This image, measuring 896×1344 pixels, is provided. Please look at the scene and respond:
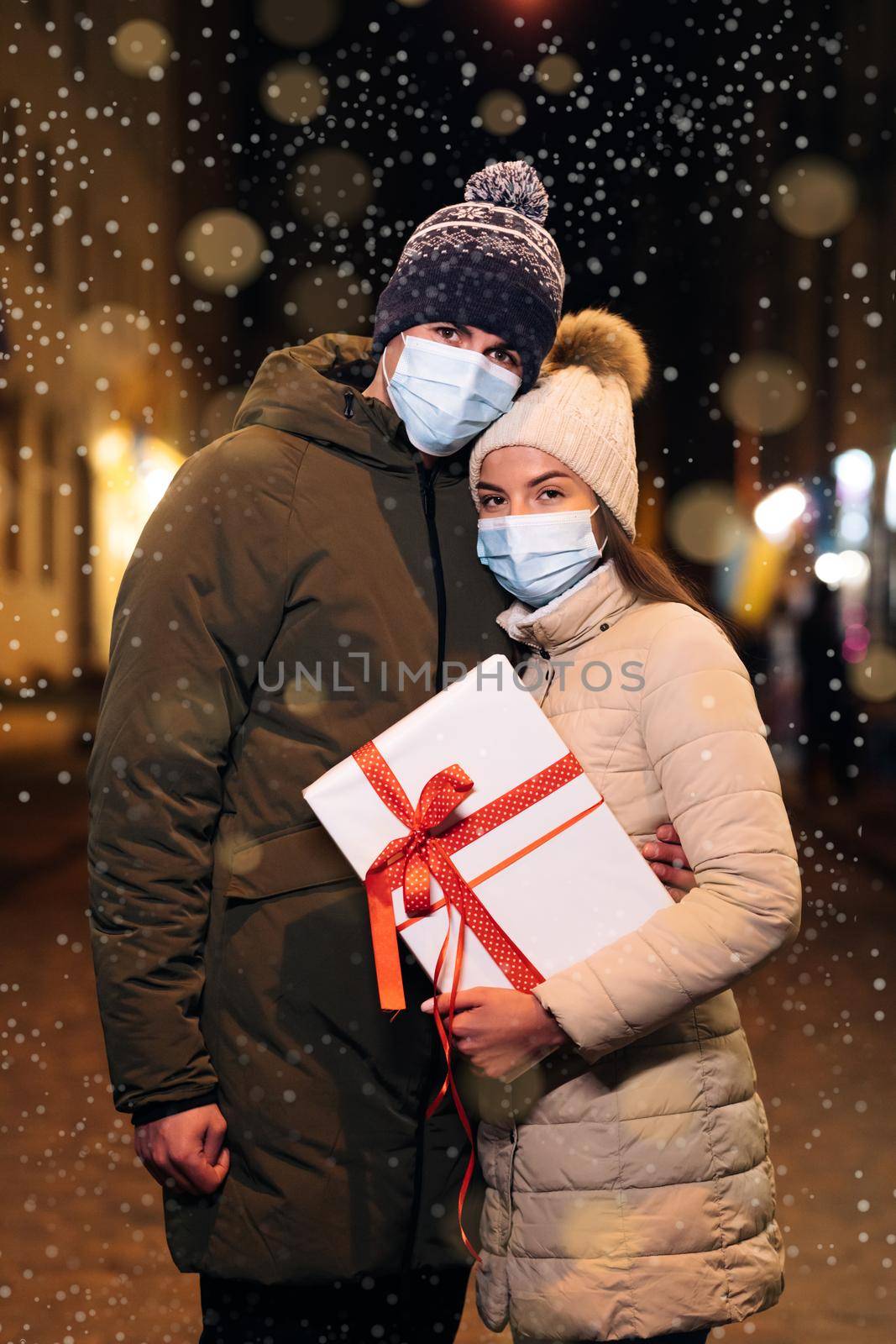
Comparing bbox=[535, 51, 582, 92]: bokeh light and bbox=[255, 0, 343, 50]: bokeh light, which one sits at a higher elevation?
bbox=[255, 0, 343, 50]: bokeh light

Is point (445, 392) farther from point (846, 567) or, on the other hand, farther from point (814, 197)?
point (814, 197)

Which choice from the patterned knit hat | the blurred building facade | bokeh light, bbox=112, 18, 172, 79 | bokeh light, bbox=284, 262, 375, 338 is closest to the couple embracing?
the patterned knit hat

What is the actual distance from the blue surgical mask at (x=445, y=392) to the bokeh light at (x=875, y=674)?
20.0m

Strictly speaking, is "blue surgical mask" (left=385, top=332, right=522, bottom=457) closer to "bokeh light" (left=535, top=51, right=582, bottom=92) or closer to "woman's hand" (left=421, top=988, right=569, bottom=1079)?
"woman's hand" (left=421, top=988, right=569, bottom=1079)

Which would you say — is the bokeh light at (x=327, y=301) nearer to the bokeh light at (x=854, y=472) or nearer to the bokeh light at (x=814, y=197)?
the bokeh light at (x=814, y=197)

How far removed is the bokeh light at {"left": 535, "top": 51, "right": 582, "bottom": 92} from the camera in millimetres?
9938

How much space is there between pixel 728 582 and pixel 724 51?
26.4m

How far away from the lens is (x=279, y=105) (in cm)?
3191

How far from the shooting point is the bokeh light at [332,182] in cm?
3856

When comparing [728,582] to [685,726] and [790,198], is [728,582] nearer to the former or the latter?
[790,198]

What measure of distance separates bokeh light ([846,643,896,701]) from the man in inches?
796

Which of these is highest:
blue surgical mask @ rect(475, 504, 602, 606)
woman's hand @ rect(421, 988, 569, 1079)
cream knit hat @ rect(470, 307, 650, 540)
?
cream knit hat @ rect(470, 307, 650, 540)
